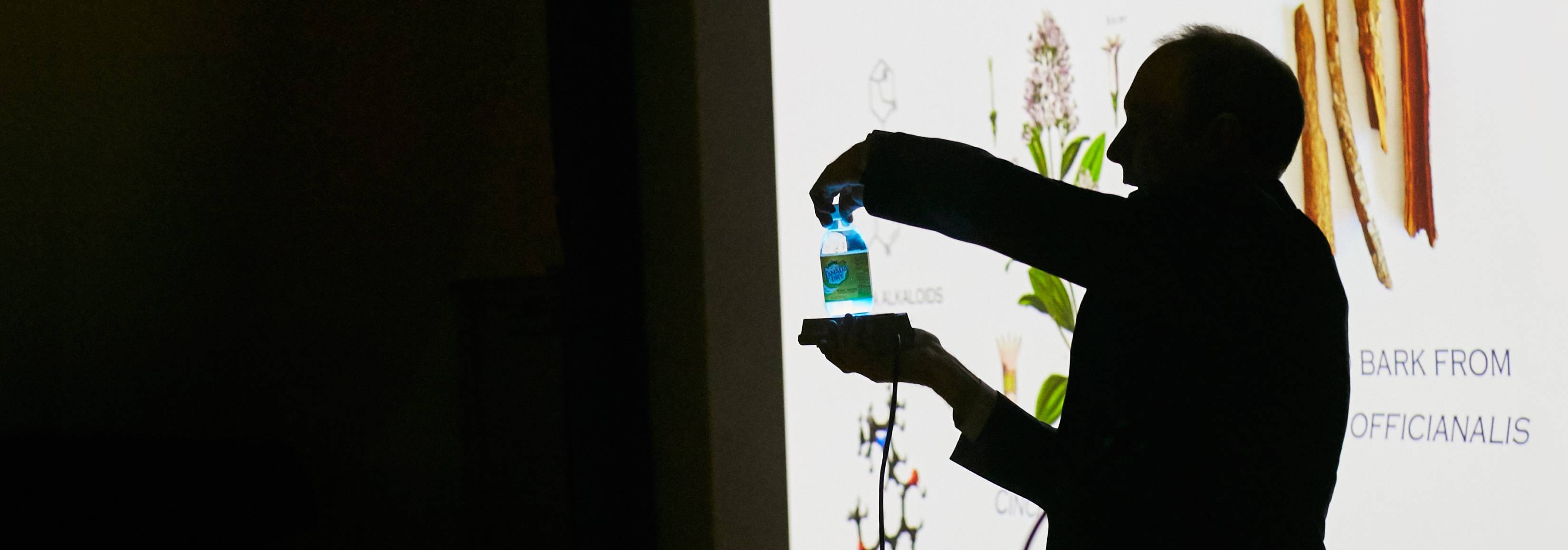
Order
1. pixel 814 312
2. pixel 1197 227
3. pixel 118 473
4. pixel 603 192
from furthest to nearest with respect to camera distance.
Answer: pixel 603 192, pixel 814 312, pixel 118 473, pixel 1197 227

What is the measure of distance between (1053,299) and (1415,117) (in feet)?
1.75

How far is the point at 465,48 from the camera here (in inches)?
75.9

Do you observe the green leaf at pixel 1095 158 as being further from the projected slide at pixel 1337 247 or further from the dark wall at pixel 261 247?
the dark wall at pixel 261 247

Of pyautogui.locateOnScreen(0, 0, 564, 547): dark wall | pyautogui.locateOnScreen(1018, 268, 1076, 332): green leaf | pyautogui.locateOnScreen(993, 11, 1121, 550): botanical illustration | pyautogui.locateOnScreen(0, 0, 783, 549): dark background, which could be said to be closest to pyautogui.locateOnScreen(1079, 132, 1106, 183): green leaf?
pyautogui.locateOnScreen(993, 11, 1121, 550): botanical illustration

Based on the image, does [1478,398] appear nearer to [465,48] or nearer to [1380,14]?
[1380,14]

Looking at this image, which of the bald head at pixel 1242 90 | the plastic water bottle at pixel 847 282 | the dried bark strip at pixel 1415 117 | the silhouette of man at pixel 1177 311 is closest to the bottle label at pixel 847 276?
the plastic water bottle at pixel 847 282

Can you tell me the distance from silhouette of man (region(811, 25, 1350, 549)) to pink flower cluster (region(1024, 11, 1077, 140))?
30.5 inches

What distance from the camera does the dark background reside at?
1.48m

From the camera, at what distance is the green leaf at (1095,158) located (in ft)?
4.93

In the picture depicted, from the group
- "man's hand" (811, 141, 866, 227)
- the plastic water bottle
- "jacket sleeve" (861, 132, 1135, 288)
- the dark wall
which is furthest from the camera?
the dark wall

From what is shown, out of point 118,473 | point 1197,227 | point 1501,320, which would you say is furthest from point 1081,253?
point 118,473

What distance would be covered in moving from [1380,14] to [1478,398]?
0.47 meters

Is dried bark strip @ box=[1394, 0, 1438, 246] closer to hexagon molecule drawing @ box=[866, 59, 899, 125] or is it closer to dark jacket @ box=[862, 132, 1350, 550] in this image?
dark jacket @ box=[862, 132, 1350, 550]

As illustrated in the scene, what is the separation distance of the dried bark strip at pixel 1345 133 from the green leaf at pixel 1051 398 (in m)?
0.46
